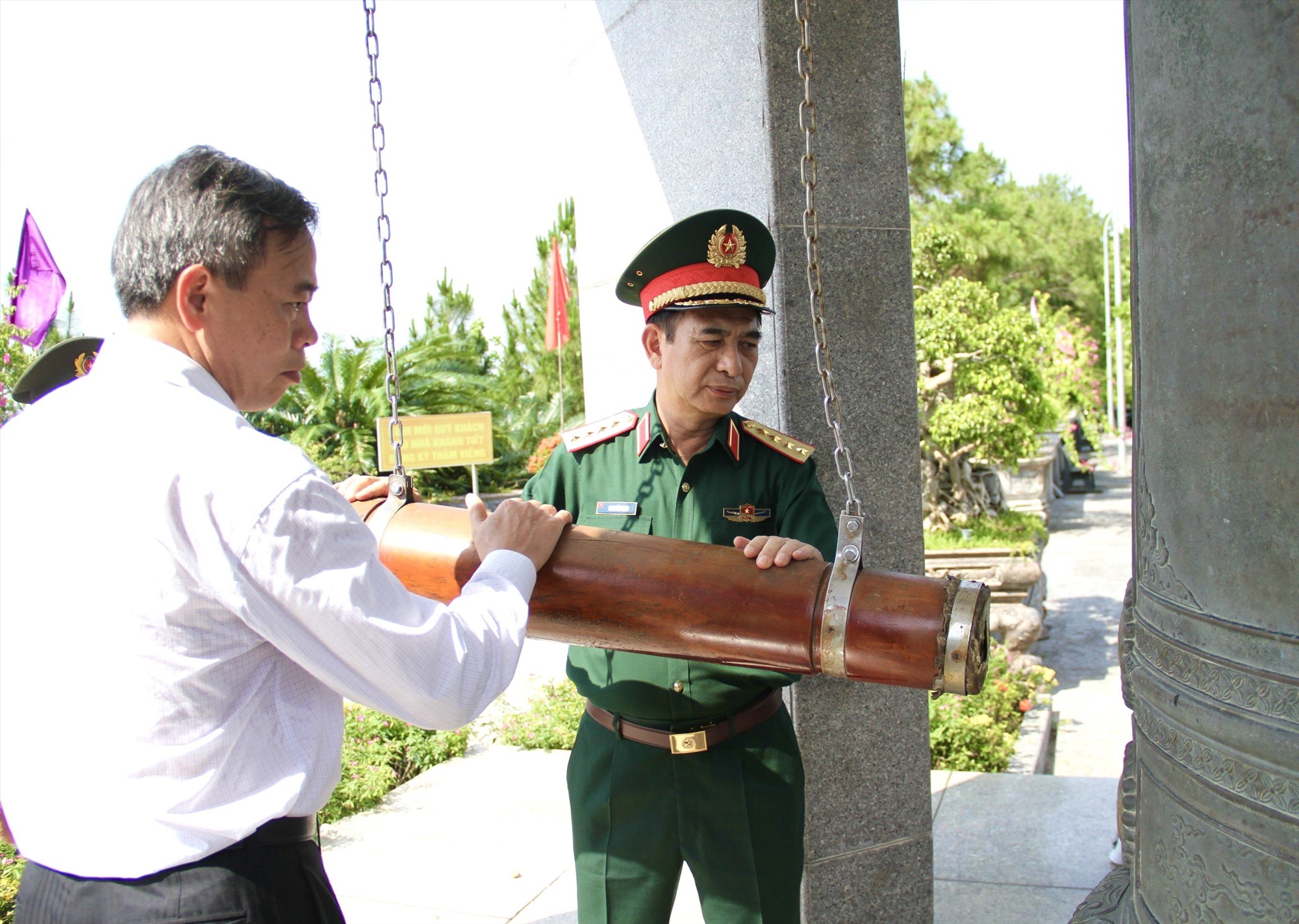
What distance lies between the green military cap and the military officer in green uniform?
111 centimetres

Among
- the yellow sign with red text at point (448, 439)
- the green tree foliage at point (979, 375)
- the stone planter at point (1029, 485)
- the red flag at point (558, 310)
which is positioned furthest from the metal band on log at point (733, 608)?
the red flag at point (558, 310)

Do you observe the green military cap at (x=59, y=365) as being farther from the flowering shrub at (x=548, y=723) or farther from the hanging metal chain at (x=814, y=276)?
the flowering shrub at (x=548, y=723)

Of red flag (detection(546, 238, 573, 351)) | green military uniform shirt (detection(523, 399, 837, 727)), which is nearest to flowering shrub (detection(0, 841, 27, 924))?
green military uniform shirt (detection(523, 399, 837, 727))

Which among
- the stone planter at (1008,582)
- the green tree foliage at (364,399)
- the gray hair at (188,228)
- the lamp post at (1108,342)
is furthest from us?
the lamp post at (1108,342)

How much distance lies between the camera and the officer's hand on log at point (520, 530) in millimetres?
1653

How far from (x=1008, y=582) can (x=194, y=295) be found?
29.9 feet

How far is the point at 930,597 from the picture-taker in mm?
1544

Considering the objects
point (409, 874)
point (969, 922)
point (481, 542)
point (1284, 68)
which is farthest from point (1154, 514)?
point (409, 874)

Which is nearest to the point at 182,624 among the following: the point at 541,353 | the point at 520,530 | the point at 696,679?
the point at 520,530

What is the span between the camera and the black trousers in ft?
3.85

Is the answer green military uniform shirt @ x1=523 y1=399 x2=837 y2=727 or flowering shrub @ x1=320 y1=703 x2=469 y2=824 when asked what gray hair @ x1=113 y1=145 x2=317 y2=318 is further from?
flowering shrub @ x1=320 y1=703 x2=469 y2=824

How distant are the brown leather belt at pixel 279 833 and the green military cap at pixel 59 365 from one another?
144 cm

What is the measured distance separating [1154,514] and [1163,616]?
123 mm

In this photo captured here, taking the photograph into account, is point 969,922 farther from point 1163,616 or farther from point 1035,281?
point 1035,281
